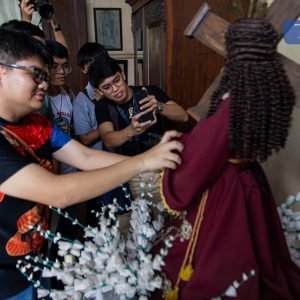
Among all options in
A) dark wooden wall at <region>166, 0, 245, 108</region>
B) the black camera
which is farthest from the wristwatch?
the black camera

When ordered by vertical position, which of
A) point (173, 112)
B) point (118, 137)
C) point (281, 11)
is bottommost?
point (118, 137)

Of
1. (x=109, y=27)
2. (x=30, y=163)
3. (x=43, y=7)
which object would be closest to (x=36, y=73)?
(x=30, y=163)

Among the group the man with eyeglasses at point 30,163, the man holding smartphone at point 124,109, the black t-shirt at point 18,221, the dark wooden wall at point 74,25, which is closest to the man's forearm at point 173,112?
the man holding smartphone at point 124,109

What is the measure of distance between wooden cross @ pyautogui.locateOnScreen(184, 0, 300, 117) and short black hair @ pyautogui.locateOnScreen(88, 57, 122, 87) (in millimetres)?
781

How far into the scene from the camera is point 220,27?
63 cm

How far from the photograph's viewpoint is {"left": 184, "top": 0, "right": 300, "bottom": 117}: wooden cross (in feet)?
1.96

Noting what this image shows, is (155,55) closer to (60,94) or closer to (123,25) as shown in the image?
(60,94)

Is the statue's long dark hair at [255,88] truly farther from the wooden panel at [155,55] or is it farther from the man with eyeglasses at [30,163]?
the wooden panel at [155,55]

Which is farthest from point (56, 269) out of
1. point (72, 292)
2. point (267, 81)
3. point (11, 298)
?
point (267, 81)

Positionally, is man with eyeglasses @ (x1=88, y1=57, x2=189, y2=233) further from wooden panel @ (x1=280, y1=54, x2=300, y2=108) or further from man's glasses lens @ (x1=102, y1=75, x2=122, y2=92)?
wooden panel @ (x1=280, y1=54, x2=300, y2=108)

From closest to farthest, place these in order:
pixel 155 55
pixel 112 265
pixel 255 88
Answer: pixel 255 88, pixel 112 265, pixel 155 55

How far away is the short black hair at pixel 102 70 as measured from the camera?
138 cm

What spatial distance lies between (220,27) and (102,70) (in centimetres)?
83

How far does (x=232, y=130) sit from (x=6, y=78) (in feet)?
2.02
